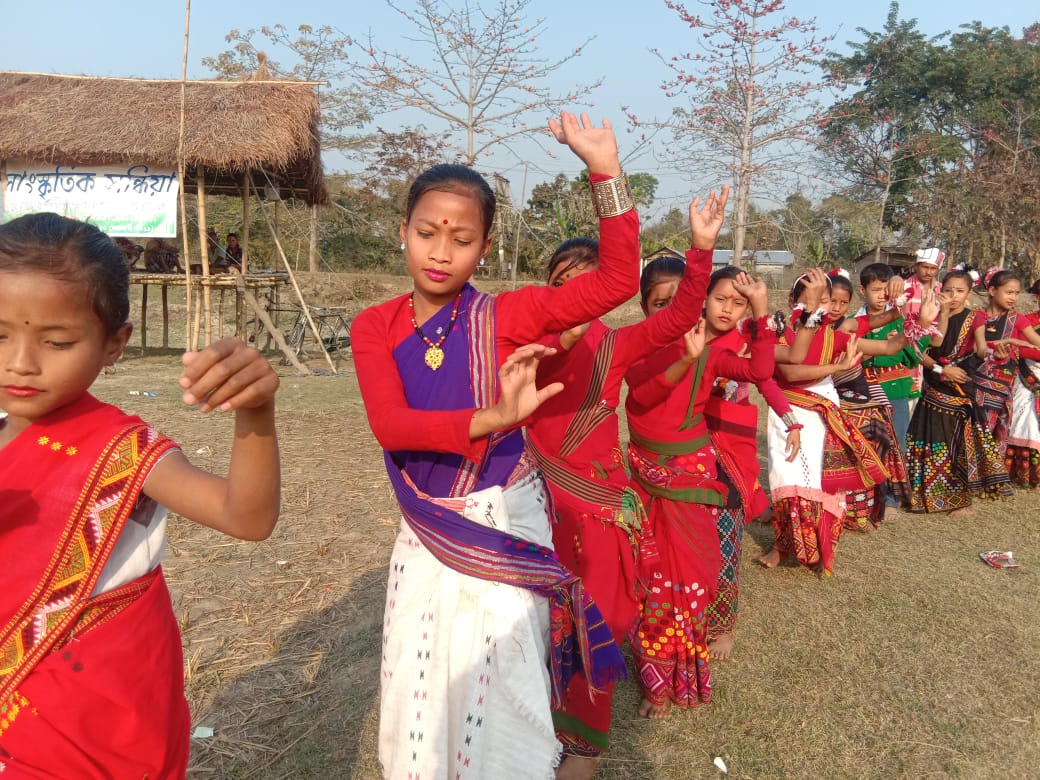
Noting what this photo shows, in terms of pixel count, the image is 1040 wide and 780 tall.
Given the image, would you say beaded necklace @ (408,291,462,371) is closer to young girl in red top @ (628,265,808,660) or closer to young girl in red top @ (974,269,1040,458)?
young girl in red top @ (628,265,808,660)

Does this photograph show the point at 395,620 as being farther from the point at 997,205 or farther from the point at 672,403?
the point at 997,205

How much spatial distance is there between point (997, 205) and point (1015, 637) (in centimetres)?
2176

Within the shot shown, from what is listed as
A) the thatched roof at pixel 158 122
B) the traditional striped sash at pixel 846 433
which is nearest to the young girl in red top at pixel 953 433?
the traditional striped sash at pixel 846 433

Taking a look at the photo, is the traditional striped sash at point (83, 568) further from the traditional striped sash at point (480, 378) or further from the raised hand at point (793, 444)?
the raised hand at point (793, 444)

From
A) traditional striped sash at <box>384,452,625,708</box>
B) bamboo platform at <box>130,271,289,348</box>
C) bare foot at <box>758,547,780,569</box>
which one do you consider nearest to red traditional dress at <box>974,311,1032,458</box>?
bare foot at <box>758,547,780,569</box>

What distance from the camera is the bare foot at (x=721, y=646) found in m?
3.78

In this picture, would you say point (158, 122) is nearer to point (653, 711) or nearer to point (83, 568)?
point (653, 711)

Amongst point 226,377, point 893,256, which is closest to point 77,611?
point 226,377

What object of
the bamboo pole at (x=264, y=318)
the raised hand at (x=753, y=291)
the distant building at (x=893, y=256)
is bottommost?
the bamboo pole at (x=264, y=318)

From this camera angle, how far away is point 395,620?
2.07 meters

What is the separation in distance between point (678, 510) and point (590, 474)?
0.76 m

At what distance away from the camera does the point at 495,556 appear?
2016mm

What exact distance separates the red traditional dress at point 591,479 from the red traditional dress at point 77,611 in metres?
1.60

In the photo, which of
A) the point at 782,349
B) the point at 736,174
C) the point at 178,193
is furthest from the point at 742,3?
the point at 782,349
